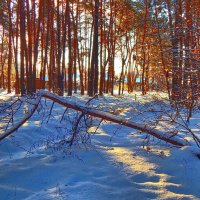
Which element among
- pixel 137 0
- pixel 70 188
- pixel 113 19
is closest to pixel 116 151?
pixel 70 188

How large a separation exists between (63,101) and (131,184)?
1970mm

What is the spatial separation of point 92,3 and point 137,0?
5.32 m

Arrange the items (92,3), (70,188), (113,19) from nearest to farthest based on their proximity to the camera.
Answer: (70,188), (92,3), (113,19)

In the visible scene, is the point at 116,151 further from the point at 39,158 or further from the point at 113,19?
the point at 113,19

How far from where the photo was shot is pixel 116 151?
20.7ft

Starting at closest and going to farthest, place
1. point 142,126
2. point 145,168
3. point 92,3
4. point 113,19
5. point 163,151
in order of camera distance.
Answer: point 145,168, point 142,126, point 163,151, point 92,3, point 113,19

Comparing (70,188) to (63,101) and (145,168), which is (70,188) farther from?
(63,101)

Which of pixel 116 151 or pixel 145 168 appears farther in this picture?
pixel 116 151

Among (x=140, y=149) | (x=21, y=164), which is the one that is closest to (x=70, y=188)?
(x=21, y=164)

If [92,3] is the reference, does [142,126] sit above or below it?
below

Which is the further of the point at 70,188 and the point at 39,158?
the point at 39,158

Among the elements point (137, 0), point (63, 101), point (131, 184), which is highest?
point (137, 0)

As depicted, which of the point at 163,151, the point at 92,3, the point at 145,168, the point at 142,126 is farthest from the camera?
the point at 92,3

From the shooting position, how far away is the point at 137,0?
26.1 m
